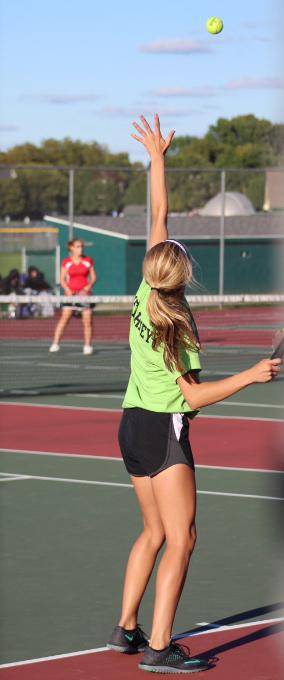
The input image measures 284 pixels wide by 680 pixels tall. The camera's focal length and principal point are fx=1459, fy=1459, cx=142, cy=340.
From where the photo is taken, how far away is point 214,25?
7566mm

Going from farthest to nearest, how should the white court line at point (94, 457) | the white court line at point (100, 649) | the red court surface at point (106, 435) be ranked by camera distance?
the red court surface at point (106, 435) → the white court line at point (94, 457) → the white court line at point (100, 649)

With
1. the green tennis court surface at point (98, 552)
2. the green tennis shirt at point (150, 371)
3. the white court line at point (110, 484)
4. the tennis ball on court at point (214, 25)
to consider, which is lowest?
the white court line at point (110, 484)

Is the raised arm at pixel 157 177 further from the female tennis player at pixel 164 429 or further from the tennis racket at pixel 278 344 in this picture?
the tennis racket at pixel 278 344

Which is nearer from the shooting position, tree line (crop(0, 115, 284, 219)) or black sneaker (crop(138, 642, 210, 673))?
black sneaker (crop(138, 642, 210, 673))

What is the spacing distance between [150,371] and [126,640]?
109cm

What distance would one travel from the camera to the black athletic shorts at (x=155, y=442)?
17.6 ft

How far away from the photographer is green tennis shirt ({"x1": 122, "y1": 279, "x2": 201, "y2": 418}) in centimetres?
533

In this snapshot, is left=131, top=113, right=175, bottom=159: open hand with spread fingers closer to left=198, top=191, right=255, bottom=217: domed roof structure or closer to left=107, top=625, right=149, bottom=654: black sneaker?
left=107, top=625, right=149, bottom=654: black sneaker

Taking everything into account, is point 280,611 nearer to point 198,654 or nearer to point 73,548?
point 198,654

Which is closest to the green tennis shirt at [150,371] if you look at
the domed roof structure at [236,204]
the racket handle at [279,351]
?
the racket handle at [279,351]

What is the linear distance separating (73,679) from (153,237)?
173 cm

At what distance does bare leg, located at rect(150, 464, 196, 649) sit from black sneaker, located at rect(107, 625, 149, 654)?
0.88ft

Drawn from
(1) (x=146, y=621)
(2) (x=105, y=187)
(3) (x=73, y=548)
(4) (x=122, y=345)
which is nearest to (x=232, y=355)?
(4) (x=122, y=345)

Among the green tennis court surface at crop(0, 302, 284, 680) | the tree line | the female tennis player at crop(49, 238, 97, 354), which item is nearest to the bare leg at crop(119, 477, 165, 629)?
the green tennis court surface at crop(0, 302, 284, 680)
